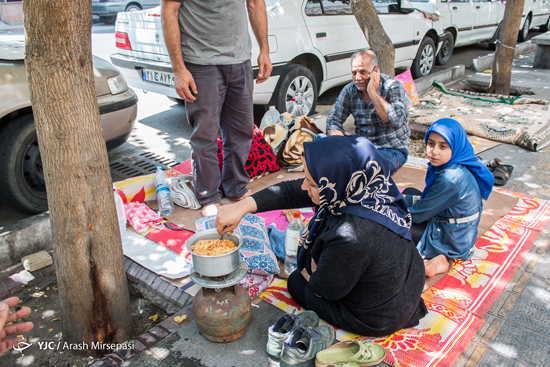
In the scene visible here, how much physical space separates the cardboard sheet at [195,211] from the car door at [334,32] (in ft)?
7.36

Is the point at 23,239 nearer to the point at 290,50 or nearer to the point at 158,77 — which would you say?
the point at 158,77

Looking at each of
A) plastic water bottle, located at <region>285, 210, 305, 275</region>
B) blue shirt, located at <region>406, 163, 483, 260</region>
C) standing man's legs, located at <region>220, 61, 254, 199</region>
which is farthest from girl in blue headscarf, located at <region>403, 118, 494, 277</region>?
standing man's legs, located at <region>220, 61, 254, 199</region>

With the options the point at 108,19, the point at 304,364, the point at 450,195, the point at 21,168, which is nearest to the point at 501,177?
the point at 450,195

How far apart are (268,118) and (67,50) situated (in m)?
3.18

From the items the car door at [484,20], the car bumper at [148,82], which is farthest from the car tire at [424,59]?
the car bumper at [148,82]

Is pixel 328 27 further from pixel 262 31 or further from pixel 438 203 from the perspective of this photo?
pixel 438 203

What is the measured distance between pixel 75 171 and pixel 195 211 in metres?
1.78

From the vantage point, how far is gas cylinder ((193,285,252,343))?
7.04 feet

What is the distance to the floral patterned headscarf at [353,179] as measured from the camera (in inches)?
75.1

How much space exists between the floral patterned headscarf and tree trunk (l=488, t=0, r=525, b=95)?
21.8 ft

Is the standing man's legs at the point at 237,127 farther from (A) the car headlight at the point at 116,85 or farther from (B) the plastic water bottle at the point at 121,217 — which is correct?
(A) the car headlight at the point at 116,85

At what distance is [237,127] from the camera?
3.75m

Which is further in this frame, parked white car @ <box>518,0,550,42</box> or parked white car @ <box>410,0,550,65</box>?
parked white car @ <box>518,0,550,42</box>

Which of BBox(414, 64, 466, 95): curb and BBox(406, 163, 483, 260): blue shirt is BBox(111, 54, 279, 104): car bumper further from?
BBox(414, 64, 466, 95): curb
